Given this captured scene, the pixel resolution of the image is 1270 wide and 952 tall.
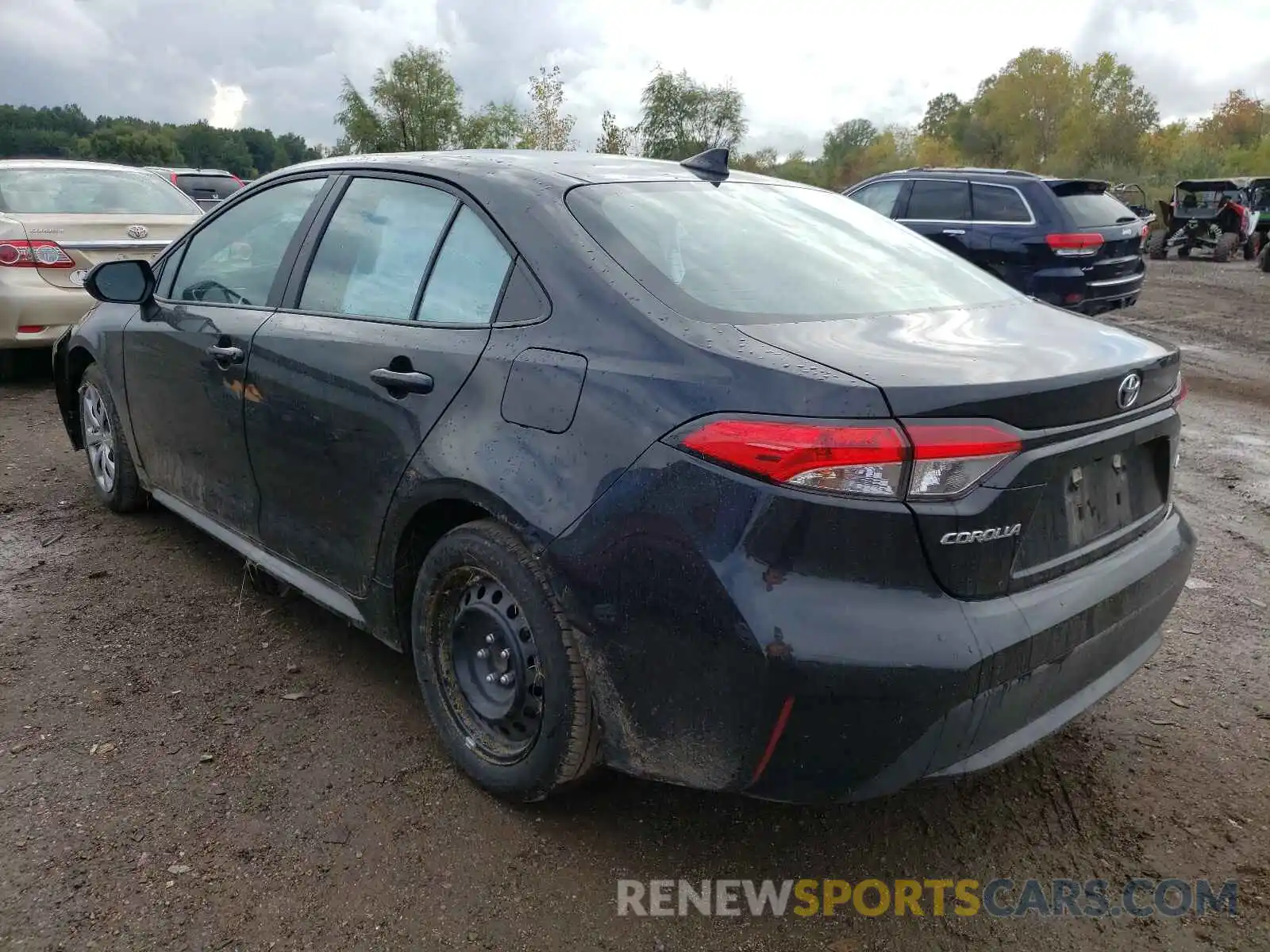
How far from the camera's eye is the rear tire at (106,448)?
4.29 meters

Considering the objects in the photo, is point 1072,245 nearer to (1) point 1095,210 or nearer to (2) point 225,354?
(1) point 1095,210

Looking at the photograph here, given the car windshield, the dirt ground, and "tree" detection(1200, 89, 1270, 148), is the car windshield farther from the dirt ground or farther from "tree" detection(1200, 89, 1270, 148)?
"tree" detection(1200, 89, 1270, 148)

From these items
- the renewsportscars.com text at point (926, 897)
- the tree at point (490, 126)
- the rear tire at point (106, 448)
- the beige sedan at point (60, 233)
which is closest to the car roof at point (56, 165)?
the beige sedan at point (60, 233)

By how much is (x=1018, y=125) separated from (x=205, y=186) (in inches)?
2469

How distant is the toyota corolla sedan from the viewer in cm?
186

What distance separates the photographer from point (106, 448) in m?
4.50

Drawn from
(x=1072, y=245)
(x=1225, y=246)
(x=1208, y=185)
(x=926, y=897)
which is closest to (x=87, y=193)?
(x=926, y=897)

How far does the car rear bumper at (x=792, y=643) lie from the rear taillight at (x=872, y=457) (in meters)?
0.05

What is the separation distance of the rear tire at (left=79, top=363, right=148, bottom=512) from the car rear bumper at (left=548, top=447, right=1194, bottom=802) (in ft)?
9.91

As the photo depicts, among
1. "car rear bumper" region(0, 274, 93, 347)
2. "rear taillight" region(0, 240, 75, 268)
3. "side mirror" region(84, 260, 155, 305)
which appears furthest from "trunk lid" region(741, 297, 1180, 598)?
"rear taillight" region(0, 240, 75, 268)

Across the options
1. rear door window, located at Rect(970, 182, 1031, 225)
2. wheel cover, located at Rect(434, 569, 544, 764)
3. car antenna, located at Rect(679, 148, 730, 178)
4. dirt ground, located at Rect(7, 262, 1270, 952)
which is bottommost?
dirt ground, located at Rect(7, 262, 1270, 952)

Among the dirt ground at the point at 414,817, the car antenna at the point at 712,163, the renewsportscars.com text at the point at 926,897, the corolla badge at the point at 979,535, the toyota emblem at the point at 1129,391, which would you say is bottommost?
the renewsportscars.com text at the point at 926,897

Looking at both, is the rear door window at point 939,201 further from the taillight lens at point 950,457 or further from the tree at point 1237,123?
the tree at point 1237,123

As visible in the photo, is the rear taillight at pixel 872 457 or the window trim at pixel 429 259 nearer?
the rear taillight at pixel 872 457
